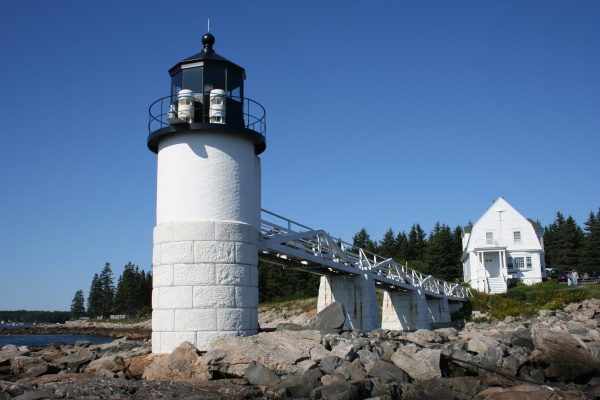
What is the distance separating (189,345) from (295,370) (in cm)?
292

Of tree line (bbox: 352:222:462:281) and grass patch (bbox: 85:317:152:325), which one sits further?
grass patch (bbox: 85:317:152:325)

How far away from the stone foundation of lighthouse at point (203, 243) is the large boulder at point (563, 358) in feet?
25.6

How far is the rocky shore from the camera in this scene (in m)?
11.4

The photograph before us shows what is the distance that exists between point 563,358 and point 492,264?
4253 cm

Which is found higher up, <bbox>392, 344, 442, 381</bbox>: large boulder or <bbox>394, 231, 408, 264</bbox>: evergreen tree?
<bbox>394, 231, 408, 264</bbox>: evergreen tree

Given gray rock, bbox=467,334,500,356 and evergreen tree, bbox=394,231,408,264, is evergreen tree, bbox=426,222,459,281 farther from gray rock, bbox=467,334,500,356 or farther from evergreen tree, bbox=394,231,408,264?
gray rock, bbox=467,334,500,356

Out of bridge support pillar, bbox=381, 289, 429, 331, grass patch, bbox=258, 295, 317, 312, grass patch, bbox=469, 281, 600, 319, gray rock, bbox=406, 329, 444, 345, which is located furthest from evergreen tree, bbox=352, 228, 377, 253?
gray rock, bbox=406, 329, 444, 345

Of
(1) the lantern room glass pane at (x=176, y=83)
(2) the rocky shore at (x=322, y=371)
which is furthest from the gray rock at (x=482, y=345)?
(1) the lantern room glass pane at (x=176, y=83)

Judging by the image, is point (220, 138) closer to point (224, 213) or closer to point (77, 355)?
point (224, 213)

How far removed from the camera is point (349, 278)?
25.0m

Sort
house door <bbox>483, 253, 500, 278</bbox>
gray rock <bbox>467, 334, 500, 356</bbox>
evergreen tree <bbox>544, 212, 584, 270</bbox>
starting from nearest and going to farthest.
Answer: gray rock <bbox>467, 334, 500, 356</bbox>
house door <bbox>483, 253, 500, 278</bbox>
evergreen tree <bbox>544, 212, 584, 270</bbox>

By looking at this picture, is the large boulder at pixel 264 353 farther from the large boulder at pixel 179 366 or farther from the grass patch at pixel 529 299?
the grass patch at pixel 529 299

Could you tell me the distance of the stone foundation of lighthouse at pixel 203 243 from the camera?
1480 centimetres

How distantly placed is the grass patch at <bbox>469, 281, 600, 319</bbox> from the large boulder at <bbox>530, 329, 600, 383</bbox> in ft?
88.4
